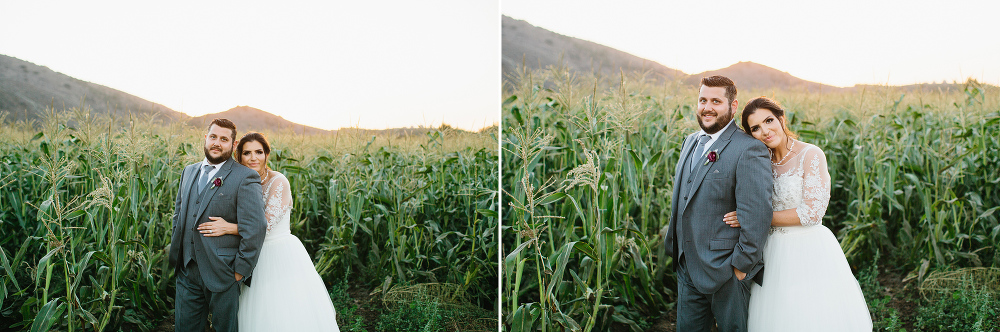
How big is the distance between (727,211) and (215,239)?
214 centimetres

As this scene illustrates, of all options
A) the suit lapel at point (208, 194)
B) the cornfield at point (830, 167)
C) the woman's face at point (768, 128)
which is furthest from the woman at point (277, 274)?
the woman's face at point (768, 128)

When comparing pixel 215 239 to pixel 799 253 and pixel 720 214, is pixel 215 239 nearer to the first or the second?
pixel 720 214

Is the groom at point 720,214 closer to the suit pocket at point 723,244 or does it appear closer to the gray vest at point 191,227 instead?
the suit pocket at point 723,244

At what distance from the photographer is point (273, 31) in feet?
8.46

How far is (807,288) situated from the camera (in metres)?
2.00

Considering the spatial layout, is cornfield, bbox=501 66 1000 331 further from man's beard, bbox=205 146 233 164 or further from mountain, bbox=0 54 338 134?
mountain, bbox=0 54 338 134

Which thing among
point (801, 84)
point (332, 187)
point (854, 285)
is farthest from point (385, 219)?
point (801, 84)

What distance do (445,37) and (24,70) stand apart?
1.94 metres

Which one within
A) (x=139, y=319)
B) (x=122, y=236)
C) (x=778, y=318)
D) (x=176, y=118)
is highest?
(x=176, y=118)

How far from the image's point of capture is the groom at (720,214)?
1897 mm

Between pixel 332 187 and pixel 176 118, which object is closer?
pixel 176 118

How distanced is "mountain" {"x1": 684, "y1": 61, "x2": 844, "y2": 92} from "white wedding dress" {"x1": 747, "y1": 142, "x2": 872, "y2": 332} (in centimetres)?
110

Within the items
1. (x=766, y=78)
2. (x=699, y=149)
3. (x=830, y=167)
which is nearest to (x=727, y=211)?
(x=699, y=149)

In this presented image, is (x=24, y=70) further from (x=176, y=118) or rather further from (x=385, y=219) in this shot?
(x=385, y=219)
